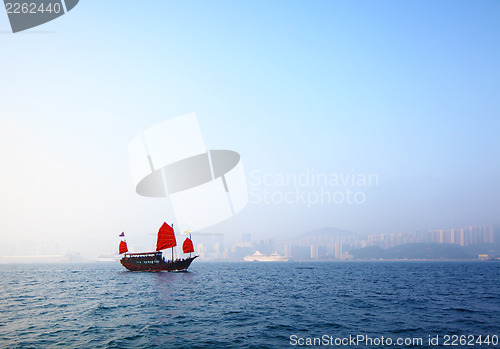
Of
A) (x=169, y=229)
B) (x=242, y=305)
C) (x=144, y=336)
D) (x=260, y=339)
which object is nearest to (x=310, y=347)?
(x=260, y=339)

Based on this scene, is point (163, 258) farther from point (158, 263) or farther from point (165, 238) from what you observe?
point (165, 238)

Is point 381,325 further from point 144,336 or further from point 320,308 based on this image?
point 144,336

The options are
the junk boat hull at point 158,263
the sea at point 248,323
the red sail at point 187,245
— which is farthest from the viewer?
the red sail at point 187,245

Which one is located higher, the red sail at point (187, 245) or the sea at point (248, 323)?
the sea at point (248, 323)

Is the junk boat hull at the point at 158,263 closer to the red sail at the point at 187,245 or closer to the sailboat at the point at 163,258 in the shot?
the sailboat at the point at 163,258

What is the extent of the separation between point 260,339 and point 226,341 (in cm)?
220

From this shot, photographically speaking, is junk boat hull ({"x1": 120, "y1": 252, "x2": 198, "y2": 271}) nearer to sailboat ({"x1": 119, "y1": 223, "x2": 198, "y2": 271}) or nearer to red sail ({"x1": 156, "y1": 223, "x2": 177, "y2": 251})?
sailboat ({"x1": 119, "y1": 223, "x2": 198, "y2": 271})

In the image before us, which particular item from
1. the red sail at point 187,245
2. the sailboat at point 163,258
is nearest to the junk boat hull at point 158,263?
the sailboat at point 163,258

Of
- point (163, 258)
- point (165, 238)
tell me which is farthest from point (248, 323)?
point (163, 258)

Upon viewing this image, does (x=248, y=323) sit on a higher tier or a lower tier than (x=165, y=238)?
higher

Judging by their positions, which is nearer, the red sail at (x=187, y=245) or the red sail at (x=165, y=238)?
the red sail at (x=165, y=238)

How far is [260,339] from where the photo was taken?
21.1 metres

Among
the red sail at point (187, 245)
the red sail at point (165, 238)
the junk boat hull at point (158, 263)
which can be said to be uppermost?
the red sail at point (165, 238)

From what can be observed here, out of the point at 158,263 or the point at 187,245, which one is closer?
the point at 158,263
